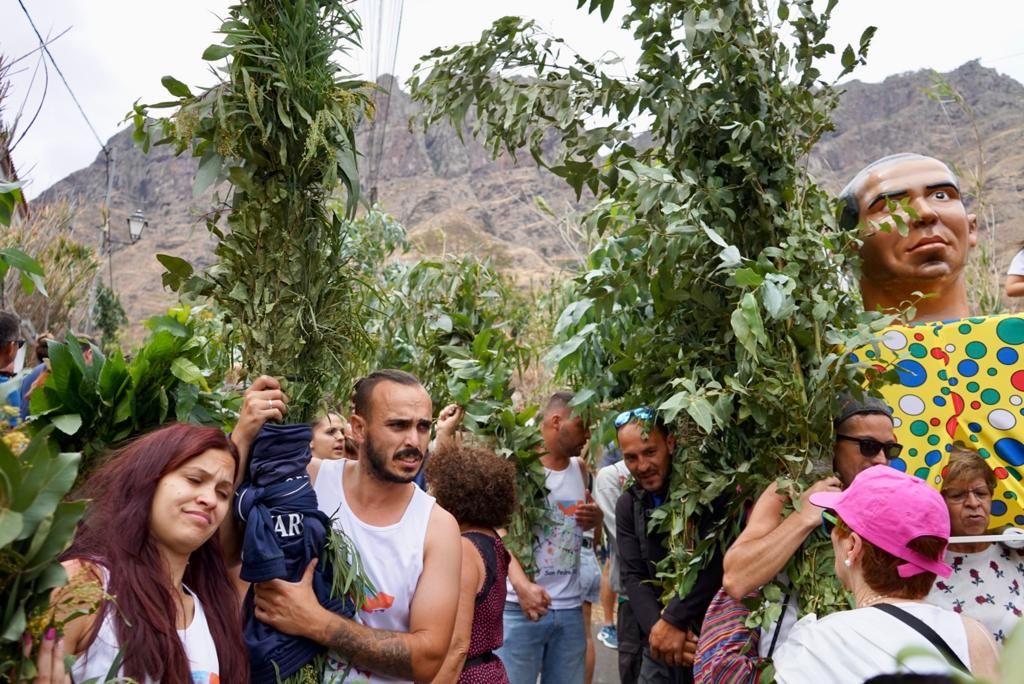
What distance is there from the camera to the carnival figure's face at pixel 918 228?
3.96 meters

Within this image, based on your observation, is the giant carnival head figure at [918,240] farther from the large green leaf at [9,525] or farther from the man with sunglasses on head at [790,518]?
the large green leaf at [9,525]

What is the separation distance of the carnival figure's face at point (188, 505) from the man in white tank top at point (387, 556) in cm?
40

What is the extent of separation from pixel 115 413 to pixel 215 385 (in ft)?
1.63

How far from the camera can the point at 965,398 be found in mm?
3574

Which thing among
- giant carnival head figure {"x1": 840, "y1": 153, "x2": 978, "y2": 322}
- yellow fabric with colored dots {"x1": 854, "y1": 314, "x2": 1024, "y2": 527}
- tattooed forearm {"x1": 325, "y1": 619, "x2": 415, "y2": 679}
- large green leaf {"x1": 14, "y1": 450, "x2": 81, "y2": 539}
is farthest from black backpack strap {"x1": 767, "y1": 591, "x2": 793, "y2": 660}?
large green leaf {"x1": 14, "y1": 450, "x2": 81, "y2": 539}

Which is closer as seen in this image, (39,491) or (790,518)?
(39,491)

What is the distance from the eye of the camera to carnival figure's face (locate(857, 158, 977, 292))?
3.96 meters

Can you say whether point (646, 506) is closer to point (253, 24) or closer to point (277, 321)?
point (277, 321)

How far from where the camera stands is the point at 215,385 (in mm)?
3195

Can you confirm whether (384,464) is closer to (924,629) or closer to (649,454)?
(649,454)

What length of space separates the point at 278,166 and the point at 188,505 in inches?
39.4

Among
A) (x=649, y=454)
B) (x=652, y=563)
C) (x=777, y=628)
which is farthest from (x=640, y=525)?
(x=777, y=628)

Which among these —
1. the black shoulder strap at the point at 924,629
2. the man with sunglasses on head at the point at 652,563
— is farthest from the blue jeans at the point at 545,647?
the black shoulder strap at the point at 924,629

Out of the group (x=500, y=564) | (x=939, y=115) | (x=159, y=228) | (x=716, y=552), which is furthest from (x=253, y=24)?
(x=159, y=228)
